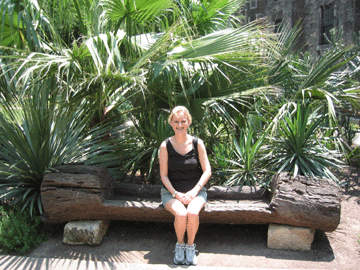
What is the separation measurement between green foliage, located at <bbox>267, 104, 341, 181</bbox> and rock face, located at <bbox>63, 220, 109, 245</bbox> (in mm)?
1991

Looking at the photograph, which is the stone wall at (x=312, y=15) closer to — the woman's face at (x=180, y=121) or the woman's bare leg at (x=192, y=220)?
the woman's face at (x=180, y=121)

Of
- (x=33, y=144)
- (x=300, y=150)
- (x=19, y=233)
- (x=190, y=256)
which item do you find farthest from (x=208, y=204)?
(x=33, y=144)

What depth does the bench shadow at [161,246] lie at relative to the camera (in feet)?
10.9

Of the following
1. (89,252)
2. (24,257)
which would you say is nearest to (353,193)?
(89,252)

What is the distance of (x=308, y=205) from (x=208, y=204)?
3.08 feet

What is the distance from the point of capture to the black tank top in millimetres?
3434

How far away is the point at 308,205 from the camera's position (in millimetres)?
3279

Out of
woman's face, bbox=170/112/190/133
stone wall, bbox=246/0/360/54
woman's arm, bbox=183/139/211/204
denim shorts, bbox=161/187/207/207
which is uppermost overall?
stone wall, bbox=246/0/360/54

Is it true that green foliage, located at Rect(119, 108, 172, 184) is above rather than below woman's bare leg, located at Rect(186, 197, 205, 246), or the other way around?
above

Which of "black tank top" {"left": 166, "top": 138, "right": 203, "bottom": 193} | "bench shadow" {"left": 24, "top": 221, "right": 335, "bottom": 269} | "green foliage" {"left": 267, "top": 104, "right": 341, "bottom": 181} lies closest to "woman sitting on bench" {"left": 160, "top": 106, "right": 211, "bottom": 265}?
"black tank top" {"left": 166, "top": 138, "right": 203, "bottom": 193}

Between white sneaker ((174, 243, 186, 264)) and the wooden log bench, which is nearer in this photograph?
white sneaker ((174, 243, 186, 264))

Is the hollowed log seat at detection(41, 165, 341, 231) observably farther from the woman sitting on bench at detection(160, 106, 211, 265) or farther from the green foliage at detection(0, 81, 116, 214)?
the green foliage at detection(0, 81, 116, 214)

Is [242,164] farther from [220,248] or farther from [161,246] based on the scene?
[161,246]

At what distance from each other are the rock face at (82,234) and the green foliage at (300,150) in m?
1.99
